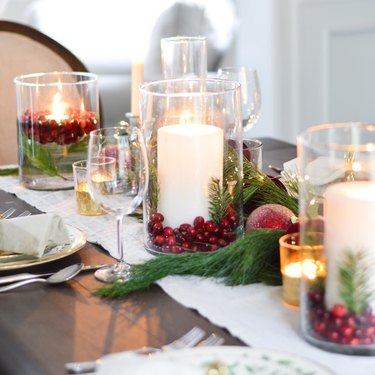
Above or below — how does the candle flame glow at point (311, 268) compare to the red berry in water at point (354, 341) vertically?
above

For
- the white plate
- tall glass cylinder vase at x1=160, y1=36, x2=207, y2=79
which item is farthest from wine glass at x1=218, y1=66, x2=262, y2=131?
the white plate

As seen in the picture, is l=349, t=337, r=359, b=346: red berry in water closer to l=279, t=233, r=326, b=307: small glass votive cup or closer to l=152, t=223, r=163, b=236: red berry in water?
l=279, t=233, r=326, b=307: small glass votive cup

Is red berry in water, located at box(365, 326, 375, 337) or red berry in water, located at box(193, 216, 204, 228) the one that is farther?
red berry in water, located at box(193, 216, 204, 228)

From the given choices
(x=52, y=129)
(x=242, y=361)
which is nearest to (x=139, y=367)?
(x=242, y=361)

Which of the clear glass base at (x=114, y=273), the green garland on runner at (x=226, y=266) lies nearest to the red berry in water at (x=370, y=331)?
the green garland on runner at (x=226, y=266)

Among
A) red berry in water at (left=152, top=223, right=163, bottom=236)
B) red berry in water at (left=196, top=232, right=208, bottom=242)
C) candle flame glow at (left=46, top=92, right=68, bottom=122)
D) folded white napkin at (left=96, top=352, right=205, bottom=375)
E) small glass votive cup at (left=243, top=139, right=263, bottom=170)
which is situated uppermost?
candle flame glow at (left=46, top=92, right=68, bottom=122)

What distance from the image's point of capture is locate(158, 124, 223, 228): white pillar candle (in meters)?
1.24

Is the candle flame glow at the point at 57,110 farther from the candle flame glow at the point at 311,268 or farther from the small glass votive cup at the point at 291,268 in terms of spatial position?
the candle flame glow at the point at 311,268

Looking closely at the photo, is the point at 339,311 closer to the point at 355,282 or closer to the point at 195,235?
the point at 355,282

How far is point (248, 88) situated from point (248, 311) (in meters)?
0.84

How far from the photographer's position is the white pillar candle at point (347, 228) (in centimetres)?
87

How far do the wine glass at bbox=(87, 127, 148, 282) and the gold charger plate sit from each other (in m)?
0.07

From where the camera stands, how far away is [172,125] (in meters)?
1.27

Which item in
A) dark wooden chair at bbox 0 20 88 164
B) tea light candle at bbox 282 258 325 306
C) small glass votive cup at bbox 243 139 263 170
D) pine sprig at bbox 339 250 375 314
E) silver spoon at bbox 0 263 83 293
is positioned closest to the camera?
pine sprig at bbox 339 250 375 314
